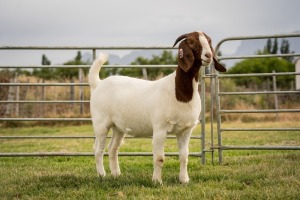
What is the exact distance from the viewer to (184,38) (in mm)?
4898

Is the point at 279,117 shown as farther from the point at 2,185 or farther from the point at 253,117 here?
the point at 2,185

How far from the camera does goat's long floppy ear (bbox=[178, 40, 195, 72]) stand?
464 cm

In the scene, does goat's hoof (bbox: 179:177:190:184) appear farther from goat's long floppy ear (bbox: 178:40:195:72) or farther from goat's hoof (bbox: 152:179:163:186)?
goat's long floppy ear (bbox: 178:40:195:72)

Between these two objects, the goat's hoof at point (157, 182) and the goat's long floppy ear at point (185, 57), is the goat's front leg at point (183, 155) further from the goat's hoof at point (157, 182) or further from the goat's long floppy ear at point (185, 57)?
the goat's long floppy ear at point (185, 57)

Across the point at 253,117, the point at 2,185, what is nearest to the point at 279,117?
the point at 253,117

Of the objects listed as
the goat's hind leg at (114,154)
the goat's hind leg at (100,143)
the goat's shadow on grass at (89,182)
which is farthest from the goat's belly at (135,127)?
the goat's shadow on grass at (89,182)

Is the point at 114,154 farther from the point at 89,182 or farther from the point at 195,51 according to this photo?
the point at 195,51

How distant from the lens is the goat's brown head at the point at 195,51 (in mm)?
4598

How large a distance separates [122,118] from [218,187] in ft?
4.73

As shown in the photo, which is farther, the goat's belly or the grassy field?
the goat's belly

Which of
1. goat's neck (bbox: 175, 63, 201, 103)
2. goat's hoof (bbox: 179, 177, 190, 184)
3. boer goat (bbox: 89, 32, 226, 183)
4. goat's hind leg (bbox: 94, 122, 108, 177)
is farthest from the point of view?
goat's hind leg (bbox: 94, 122, 108, 177)

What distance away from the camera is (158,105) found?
4992 millimetres

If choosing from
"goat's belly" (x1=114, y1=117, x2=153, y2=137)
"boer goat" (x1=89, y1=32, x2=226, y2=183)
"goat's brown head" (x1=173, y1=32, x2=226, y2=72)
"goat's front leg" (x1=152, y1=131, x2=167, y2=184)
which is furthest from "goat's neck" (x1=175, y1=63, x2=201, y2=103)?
"goat's belly" (x1=114, y1=117, x2=153, y2=137)

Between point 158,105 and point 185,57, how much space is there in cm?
66
